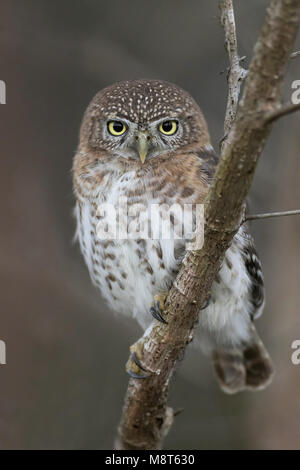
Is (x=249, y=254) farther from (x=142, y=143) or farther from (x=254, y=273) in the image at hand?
(x=142, y=143)

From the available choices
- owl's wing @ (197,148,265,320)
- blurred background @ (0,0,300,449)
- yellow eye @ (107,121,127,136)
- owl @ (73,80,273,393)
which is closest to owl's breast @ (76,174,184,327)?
owl @ (73,80,273,393)

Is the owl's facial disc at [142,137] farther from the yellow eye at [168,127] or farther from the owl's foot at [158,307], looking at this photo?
the owl's foot at [158,307]

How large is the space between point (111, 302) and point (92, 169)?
0.88 metres

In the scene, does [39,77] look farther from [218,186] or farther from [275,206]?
[218,186]

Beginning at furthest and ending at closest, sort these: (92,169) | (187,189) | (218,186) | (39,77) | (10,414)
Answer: (39,77)
(10,414)
(92,169)
(187,189)
(218,186)

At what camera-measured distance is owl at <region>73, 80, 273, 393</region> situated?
3.59 metres

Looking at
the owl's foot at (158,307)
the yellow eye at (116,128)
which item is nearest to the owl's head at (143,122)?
the yellow eye at (116,128)

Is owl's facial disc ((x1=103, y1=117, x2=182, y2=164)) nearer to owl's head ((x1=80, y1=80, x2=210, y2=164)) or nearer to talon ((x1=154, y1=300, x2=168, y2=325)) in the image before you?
owl's head ((x1=80, y1=80, x2=210, y2=164))

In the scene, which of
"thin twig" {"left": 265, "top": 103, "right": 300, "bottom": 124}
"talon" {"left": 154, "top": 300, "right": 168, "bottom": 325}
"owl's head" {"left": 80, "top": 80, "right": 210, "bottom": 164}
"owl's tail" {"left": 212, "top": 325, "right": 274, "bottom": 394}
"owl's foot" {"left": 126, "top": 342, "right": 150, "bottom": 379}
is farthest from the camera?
"owl's tail" {"left": 212, "top": 325, "right": 274, "bottom": 394}

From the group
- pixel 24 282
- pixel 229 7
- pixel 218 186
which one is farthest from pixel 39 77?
pixel 218 186

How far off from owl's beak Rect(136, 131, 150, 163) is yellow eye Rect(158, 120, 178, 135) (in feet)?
0.40

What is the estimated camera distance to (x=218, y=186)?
2.55m

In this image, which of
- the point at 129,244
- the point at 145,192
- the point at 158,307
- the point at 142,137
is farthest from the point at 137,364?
the point at 142,137

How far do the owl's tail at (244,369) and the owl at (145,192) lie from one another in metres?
0.56
